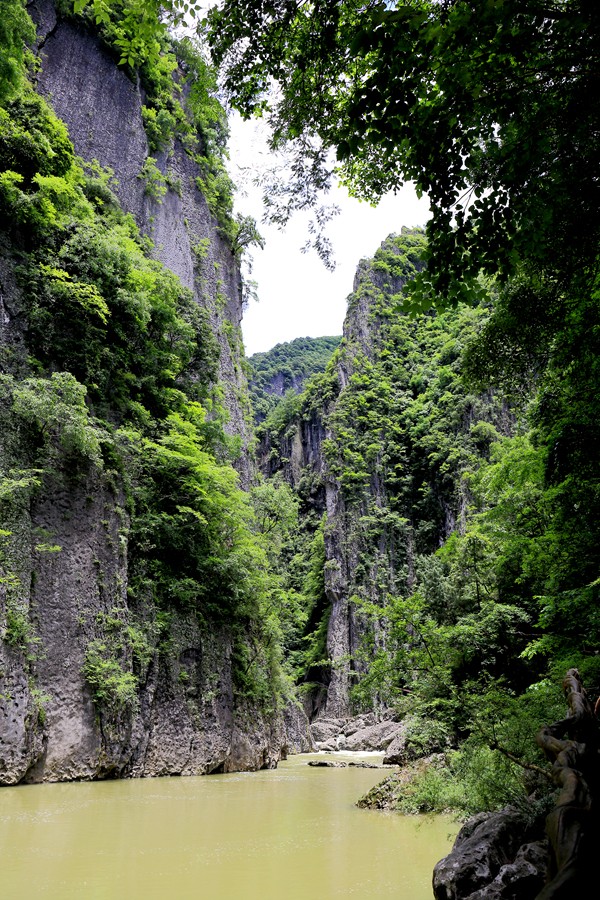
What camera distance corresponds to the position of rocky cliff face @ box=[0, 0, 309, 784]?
11023mm

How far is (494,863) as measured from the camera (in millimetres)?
4559

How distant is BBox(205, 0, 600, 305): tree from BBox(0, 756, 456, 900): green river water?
504 cm

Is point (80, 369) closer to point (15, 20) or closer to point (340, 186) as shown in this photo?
point (15, 20)

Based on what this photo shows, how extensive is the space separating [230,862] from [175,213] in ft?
79.6

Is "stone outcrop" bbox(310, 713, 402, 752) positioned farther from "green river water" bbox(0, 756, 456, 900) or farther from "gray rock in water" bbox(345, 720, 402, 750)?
"green river water" bbox(0, 756, 456, 900)

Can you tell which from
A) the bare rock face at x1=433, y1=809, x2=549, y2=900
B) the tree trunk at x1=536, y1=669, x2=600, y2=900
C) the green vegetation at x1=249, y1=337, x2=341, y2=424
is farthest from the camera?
the green vegetation at x1=249, y1=337, x2=341, y2=424

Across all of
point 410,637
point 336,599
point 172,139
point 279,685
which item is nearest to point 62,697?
point 410,637

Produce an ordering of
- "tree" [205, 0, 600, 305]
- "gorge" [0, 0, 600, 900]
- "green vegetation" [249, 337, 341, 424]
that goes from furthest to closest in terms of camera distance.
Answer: "green vegetation" [249, 337, 341, 424] < "gorge" [0, 0, 600, 900] < "tree" [205, 0, 600, 305]

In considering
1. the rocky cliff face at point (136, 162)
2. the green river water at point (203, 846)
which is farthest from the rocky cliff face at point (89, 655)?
the green river water at point (203, 846)

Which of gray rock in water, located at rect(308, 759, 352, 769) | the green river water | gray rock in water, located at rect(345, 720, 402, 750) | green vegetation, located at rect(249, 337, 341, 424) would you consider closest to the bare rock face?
the green river water

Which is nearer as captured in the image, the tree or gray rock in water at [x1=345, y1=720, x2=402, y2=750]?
the tree

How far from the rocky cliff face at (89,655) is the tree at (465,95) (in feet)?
32.7

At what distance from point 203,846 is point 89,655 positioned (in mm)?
6649

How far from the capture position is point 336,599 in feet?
131
